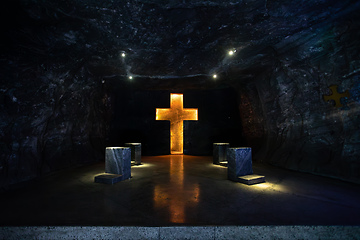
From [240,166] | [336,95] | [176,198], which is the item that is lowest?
[176,198]

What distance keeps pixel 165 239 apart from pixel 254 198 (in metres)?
2.04

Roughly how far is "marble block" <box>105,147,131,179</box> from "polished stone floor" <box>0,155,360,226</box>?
15.4 inches

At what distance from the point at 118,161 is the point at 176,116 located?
7.64 metres

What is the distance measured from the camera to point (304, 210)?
3041 millimetres

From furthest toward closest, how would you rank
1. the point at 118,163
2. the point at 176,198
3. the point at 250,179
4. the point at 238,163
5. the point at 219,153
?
the point at 219,153, the point at 118,163, the point at 238,163, the point at 250,179, the point at 176,198

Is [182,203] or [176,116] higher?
[176,116]

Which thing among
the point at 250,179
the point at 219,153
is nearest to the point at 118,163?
the point at 250,179

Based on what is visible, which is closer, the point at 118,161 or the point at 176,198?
the point at 176,198

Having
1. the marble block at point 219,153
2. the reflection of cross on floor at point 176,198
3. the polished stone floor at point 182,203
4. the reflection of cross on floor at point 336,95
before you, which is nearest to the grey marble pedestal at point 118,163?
the polished stone floor at point 182,203

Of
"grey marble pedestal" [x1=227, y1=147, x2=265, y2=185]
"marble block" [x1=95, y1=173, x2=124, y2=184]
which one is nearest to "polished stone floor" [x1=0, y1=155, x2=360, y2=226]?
"marble block" [x1=95, y1=173, x2=124, y2=184]

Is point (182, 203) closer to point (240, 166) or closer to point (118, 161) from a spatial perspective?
point (240, 166)

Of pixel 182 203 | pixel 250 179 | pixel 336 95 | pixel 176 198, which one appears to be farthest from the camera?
pixel 336 95

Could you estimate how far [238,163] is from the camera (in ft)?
16.7

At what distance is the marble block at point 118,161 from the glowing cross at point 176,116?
6.89 metres
